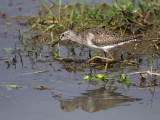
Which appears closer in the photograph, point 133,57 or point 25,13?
point 133,57

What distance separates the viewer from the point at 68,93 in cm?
598

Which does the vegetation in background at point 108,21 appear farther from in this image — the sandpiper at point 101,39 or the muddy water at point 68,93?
the sandpiper at point 101,39

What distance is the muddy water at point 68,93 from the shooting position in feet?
17.1

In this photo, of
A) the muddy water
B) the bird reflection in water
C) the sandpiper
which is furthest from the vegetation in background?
the bird reflection in water

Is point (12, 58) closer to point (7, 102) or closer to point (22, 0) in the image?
point (7, 102)

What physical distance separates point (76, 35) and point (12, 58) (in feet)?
5.05

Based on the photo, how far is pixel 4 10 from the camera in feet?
40.1

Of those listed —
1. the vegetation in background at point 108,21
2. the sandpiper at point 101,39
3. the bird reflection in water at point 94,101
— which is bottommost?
the bird reflection in water at point 94,101

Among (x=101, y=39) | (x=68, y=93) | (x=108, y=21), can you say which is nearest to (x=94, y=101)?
(x=68, y=93)

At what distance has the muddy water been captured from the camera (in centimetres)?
520

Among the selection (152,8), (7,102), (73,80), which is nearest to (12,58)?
(73,80)

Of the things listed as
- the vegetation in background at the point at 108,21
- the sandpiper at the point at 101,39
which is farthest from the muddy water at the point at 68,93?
the vegetation in background at the point at 108,21

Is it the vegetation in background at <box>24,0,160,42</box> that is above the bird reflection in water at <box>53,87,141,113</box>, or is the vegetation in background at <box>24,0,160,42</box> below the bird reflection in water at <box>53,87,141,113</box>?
above

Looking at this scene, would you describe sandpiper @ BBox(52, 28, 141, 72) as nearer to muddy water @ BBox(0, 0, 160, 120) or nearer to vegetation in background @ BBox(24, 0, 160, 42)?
muddy water @ BBox(0, 0, 160, 120)
